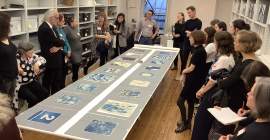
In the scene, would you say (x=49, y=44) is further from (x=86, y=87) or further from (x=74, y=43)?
(x=86, y=87)

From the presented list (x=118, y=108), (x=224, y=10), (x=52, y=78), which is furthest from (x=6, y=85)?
(x=224, y=10)

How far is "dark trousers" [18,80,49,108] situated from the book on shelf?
92.7 inches

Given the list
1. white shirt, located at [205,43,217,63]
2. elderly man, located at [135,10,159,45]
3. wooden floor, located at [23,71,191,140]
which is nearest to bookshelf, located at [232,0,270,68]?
white shirt, located at [205,43,217,63]

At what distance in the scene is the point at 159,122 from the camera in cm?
418

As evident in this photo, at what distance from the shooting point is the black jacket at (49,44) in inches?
160

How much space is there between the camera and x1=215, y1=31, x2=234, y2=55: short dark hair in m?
2.94

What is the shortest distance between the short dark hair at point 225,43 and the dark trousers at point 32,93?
2.37 m

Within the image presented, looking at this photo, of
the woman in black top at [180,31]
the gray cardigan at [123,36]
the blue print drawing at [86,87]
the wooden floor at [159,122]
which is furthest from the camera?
the gray cardigan at [123,36]

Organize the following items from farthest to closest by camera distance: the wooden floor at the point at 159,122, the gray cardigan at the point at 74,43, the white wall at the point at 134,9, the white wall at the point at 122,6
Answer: the white wall at the point at 134,9 → the white wall at the point at 122,6 → the gray cardigan at the point at 74,43 → the wooden floor at the point at 159,122

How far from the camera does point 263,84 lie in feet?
5.22

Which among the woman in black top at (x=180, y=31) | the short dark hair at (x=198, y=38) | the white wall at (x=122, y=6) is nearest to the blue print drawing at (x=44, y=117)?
the short dark hair at (x=198, y=38)

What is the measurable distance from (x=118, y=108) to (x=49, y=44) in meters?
1.92

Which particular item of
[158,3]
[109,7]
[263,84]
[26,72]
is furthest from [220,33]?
[158,3]

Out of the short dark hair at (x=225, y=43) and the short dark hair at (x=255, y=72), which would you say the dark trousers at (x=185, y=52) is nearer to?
the short dark hair at (x=225, y=43)
